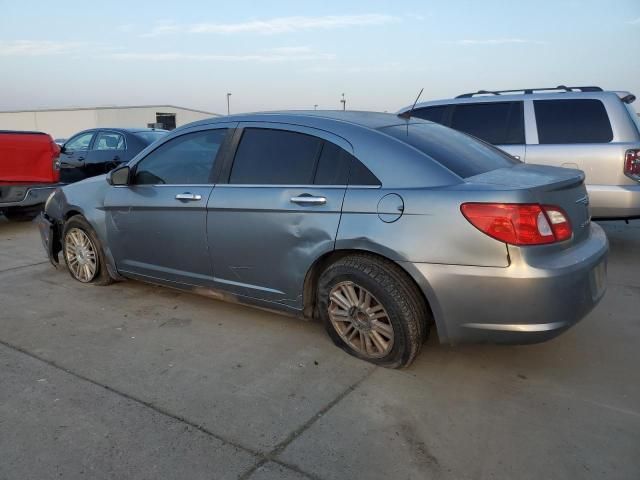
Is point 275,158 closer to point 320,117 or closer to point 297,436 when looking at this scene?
point 320,117

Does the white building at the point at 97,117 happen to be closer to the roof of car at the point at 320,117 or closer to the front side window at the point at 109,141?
the front side window at the point at 109,141

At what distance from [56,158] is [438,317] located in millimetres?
7123

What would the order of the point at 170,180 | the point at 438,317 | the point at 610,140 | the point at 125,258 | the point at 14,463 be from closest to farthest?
the point at 14,463 → the point at 438,317 → the point at 170,180 → the point at 125,258 → the point at 610,140

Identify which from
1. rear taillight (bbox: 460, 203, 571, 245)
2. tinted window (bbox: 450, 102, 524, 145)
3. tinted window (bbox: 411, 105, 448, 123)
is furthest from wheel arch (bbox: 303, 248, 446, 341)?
tinted window (bbox: 411, 105, 448, 123)

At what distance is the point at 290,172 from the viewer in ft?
11.3

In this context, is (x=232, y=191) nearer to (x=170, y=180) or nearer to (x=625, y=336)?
(x=170, y=180)

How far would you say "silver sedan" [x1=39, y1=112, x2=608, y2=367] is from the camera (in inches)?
108

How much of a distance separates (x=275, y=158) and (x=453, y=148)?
45.9 inches

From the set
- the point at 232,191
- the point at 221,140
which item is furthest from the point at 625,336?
the point at 221,140

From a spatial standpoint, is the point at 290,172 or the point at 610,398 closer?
the point at 610,398

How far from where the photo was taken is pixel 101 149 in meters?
9.77

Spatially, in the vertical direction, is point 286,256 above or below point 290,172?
below

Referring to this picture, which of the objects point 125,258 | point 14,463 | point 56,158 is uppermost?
point 56,158

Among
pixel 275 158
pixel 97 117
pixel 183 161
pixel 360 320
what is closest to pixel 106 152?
pixel 183 161
